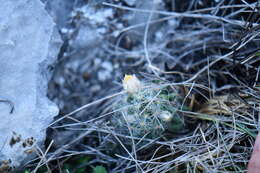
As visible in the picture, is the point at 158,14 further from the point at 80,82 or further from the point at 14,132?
the point at 14,132

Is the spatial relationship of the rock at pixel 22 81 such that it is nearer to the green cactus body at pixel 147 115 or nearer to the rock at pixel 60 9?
the rock at pixel 60 9

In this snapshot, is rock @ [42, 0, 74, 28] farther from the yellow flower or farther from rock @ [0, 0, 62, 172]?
the yellow flower

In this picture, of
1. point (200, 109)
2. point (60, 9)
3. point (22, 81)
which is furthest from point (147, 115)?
point (60, 9)

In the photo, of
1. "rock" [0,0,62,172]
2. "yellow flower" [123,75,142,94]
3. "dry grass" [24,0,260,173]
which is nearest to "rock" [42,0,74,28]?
"rock" [0,0,62,172]

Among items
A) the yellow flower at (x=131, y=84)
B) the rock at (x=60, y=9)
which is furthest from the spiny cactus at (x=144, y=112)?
the rock at (x=60, y=9)

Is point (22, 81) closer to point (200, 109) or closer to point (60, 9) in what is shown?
point (60, 9)

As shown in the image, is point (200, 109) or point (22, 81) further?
point (200, 109)

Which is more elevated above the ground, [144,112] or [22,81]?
[22,81]
